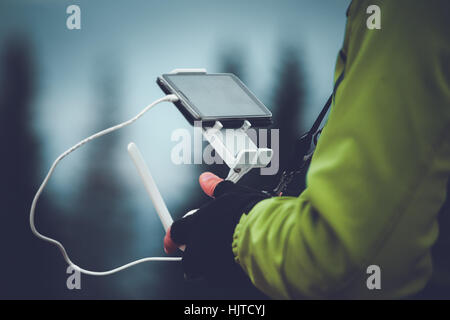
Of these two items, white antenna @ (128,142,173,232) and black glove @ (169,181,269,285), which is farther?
white antenna @ (128,142,173,232)

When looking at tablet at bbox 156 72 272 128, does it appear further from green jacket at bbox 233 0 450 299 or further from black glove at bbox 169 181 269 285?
green jacket at bbox 233 0 450 299

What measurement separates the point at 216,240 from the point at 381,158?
0.60 feet

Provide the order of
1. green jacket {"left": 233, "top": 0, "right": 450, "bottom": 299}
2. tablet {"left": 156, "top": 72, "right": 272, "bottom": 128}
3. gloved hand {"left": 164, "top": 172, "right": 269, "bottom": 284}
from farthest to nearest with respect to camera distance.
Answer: tablet {"left": 156, "top": 72, "right": 272, "bottom": 128} < gloved hand {"left": 164, "top": 172, "right": 269, "bottom": 284} < green jacket {"left": 233, "top": 0, "right": 450, "bottom": 299}

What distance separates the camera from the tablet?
1.56 ft

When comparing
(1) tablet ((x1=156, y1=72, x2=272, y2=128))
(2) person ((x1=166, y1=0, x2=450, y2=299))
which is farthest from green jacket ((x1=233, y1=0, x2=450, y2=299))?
(1) tablet ((x1=156, y1=72, x2=272, y2=128))

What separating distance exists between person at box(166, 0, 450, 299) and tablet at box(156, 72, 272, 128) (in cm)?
23

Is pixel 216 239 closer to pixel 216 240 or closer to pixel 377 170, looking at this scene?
Answer: pixel 216 240

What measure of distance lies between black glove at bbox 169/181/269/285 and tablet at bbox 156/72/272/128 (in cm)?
13

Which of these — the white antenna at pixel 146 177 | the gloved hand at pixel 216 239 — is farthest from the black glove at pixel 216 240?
the white antenna at pixel 146 177

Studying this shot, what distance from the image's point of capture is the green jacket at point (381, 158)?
0.23m

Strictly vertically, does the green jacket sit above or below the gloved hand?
above

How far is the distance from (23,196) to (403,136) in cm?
129

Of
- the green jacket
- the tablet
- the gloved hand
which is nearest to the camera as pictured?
the green jacket

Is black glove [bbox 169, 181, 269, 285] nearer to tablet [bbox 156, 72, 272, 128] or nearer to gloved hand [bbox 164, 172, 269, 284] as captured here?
gloved hand [bbox 164, 172, 269, 284]
